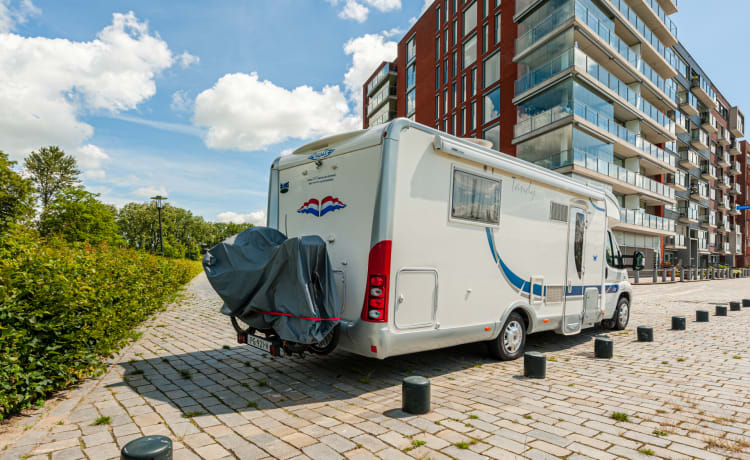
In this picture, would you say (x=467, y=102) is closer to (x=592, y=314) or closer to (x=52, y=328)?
(x=592, y=314)

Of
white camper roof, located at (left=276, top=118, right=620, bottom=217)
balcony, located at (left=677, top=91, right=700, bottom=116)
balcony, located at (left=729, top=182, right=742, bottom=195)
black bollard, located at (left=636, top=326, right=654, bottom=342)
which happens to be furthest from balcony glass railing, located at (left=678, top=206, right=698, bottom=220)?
white camper roof, located at (left=276, top=118, right=620, bottom=217)

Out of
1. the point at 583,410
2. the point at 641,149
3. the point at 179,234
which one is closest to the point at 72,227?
the point at 583,410

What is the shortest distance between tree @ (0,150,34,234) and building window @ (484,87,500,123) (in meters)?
25.4

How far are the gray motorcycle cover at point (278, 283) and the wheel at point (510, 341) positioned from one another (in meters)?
2.65

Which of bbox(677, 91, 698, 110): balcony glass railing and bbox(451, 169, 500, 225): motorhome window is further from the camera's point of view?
bbox(677, 91, 698, 110): balcony glass railing

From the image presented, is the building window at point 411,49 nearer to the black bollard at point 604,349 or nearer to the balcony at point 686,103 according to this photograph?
the balcony at point 686,103

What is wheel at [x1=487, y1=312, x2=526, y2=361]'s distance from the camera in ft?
19.7

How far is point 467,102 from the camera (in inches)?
1242

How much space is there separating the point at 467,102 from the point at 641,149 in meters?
12.0

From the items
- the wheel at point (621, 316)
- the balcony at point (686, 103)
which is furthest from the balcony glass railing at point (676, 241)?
the wheel at point (621, 316)

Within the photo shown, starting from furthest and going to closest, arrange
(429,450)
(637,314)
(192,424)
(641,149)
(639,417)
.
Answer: (641,149)
(637,314)
(639,417)
(192,424)
(429,450)

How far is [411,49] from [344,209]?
3956 cm

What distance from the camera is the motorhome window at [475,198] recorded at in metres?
5.17

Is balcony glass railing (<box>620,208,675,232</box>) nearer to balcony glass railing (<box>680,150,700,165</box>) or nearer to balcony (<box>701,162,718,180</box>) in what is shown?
balcony glass railing (<box>680,150,700,165</box>)
